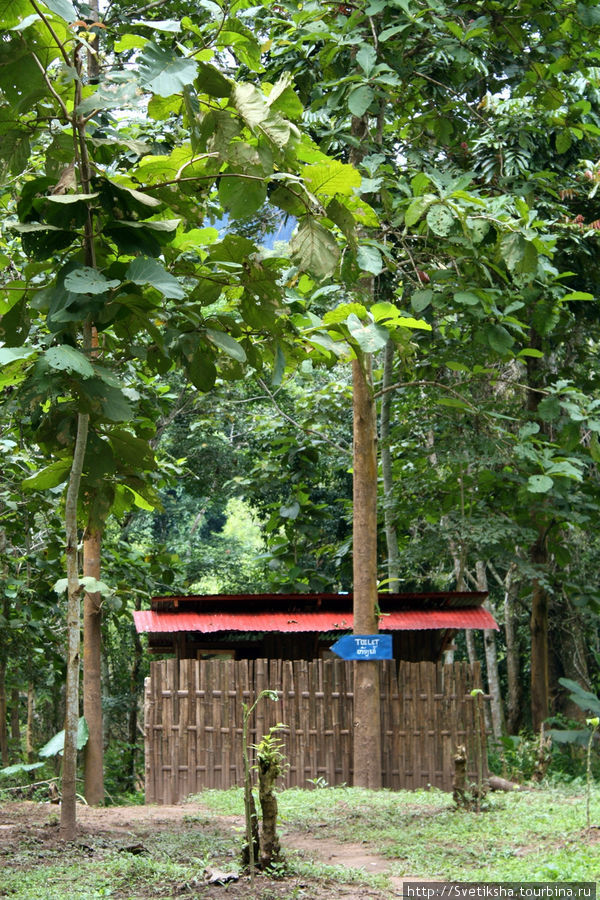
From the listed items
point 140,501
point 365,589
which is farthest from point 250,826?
point 365,589

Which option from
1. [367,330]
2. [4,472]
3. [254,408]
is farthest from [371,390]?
[254,408]

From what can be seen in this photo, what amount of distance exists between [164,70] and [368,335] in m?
1.83

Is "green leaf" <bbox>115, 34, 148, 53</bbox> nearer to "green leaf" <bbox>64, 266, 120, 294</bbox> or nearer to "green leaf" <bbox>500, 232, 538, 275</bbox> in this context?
"green leaf" <bbox>64, 266, 120, 294</bbox>

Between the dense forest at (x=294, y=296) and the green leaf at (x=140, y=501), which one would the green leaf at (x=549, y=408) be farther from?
the green leaf at (x=140, y=501)

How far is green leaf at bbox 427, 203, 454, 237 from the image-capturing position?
5.86 meters

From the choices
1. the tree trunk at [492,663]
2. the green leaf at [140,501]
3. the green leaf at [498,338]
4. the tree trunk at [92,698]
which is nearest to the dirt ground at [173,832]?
the tree trunk at [92,698]

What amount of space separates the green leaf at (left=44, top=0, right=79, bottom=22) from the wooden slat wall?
236 inches

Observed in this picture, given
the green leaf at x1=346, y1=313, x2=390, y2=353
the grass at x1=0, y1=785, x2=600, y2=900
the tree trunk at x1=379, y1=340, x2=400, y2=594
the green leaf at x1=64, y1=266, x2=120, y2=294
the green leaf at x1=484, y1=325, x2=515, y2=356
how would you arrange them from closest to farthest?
the green leaf at x1=64, y1=266, x2=120, y2=294 → the grass at x1=0, y1=785, x2=600, y2=900 → the green leaf at x1=346, y1=313, x2=390, y2=353 → the green leaf at x1=484, y1=325, x2=515, y2=356 → the tree trunk at x1=379, y1=340, x2=400, y2=594

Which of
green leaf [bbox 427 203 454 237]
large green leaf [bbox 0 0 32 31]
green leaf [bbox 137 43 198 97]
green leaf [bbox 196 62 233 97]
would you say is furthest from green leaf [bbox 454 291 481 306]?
large green leaf [bbox 0 0 32 31]

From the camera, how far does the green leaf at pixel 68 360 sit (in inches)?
124

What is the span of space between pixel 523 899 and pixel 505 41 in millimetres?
6808

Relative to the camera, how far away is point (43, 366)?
3426 mm

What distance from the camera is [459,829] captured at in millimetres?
5297

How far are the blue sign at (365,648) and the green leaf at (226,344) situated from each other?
4.18m
